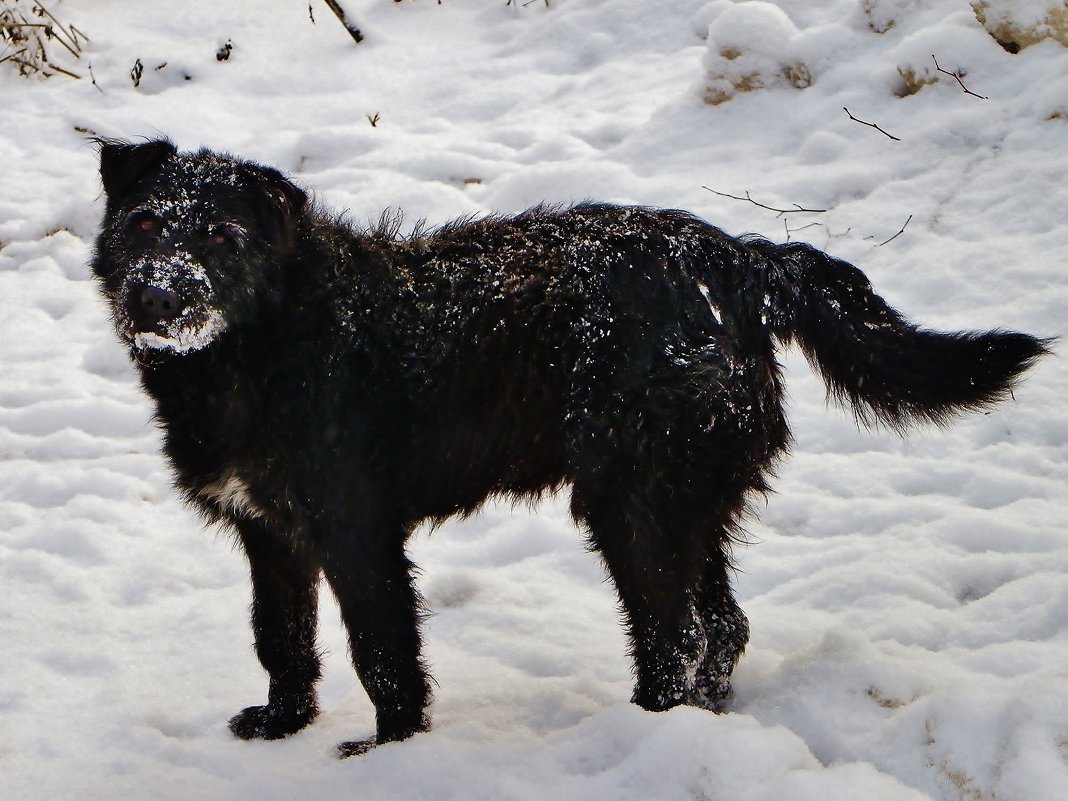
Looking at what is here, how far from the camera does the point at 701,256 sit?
333 cm

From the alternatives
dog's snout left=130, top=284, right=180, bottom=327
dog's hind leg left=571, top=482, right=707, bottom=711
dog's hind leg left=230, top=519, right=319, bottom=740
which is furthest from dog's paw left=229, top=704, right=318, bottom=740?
dog's snout left=130, top=284, right=180, bottom=327

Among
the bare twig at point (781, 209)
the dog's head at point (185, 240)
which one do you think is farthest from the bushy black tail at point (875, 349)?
the bare twig at point (781, 209)

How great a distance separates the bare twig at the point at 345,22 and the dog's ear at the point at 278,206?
17.1 ft

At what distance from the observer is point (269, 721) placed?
366 cm

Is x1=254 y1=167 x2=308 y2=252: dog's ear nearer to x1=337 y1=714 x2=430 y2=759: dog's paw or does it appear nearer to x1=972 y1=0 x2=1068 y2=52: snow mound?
x1=337 y1=714 x2=430 y2=759: dog's paw

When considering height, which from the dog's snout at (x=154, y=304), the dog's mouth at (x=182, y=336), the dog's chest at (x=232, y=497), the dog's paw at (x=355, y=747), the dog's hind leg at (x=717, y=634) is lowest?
the dog's paw at (x=355, y=747)

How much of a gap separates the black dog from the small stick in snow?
16.8 ft

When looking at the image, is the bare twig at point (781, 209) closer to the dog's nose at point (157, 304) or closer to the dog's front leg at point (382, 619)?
the dog's front leg at point (382, 619)

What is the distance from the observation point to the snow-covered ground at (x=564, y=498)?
120 inches

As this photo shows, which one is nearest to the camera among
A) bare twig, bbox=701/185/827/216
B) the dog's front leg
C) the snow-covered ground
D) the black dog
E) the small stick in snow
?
the snow-covered ground

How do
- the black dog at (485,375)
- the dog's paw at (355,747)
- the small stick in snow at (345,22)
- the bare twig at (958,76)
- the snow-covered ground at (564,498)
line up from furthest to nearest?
the small stick in snow at (345,22) → the bare twig at (958,76) → the dog's paw at (355,747) → the black dog at (485,375) → the snow-covered ground at (564,498)

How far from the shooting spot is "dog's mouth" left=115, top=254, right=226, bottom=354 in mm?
3205

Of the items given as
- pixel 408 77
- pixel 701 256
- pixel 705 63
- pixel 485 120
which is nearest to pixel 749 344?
pixel 701 256

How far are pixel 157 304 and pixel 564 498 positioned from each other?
2224mm
